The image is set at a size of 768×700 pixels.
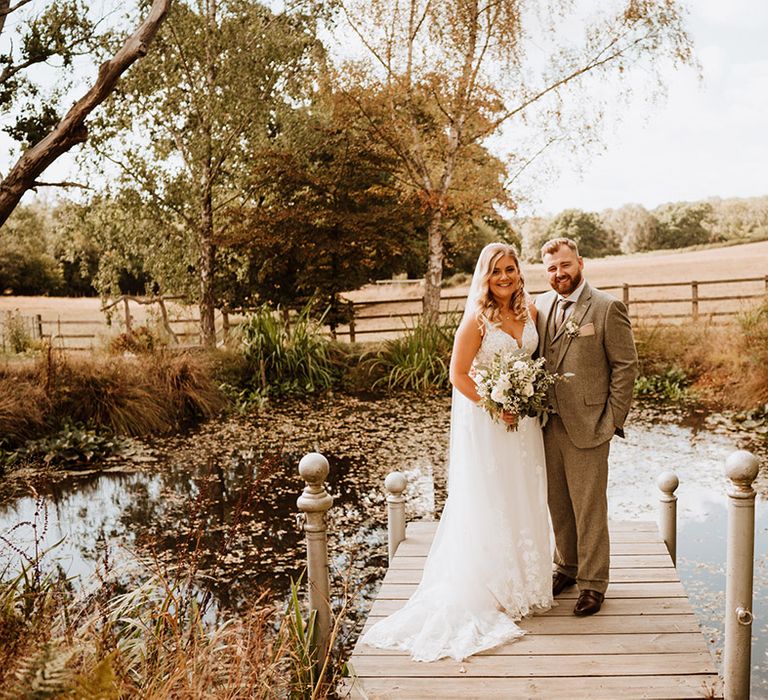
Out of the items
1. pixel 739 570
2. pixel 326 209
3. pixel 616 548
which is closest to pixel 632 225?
pixel 326 209

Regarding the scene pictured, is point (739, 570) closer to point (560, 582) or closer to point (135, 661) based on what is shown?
point (560, 582)

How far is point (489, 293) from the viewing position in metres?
3.83

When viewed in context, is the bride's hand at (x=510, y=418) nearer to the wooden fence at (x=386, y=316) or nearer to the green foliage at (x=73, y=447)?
the green foliage at (x=73, y=447)

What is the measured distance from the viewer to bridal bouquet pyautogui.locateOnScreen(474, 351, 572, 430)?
354 centimetres

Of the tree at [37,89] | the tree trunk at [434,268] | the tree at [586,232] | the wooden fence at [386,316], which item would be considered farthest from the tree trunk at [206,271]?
the tree at [586,232]

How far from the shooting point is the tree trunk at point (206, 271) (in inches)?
588

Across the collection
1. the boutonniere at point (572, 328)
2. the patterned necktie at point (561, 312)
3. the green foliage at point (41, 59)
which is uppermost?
the green foliage at point (41, 59)

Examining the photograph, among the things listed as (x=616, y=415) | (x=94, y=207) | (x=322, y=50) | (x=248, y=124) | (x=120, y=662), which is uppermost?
(x=322, y=50)

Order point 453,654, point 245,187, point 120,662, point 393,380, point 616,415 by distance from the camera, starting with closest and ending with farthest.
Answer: point 120,662, point 453,654, point 616,415, point 393,380, point 245,187

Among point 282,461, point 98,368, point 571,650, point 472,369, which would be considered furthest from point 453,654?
point 98,368

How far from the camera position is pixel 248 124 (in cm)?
1470

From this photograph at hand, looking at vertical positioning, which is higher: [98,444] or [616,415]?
[616,415]

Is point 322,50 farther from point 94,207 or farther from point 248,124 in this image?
point 94,207

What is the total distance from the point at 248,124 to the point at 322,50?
6.96 feet
